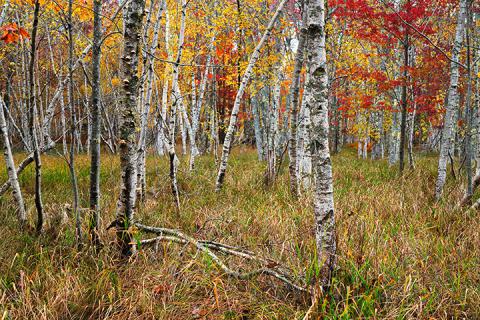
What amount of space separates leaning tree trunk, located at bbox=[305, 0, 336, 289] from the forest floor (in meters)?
0.23

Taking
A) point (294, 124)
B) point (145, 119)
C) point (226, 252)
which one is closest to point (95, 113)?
point (226, 252)

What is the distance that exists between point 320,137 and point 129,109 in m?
1.50

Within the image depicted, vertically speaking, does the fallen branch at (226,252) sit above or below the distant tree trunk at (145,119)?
below

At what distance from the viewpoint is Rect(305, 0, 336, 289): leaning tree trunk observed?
223 cm

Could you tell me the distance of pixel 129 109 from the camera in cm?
263

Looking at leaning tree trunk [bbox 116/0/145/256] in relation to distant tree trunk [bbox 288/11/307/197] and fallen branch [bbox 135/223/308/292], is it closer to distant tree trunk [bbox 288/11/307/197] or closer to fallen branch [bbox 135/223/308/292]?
fallen branch [bbox 135/223/308/292]

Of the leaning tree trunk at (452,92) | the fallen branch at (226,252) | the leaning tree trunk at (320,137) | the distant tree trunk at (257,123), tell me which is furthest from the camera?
the distant tree trunk at (257,123)

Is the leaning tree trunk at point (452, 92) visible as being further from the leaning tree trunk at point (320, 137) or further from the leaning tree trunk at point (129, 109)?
the leaning tree trunk at point (129, 109)

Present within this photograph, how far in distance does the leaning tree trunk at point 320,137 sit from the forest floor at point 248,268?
225mm

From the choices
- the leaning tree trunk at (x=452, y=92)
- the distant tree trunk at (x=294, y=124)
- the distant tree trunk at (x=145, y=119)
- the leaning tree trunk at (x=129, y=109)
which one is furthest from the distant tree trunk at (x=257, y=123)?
the leaning tree trunk at (x=129, y=109)

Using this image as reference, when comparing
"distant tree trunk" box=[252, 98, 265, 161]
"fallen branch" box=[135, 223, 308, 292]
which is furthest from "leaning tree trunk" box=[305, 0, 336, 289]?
"distant tree trunk" box=[252, 98, 265, 161]

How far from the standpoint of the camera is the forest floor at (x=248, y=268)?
7.66 feet

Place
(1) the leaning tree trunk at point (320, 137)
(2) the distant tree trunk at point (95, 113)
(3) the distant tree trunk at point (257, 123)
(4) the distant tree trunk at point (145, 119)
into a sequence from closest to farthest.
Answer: (1) the leaning tree trunk at point (320, 137), (2) the distant tree trunk at point (95, 113), (4) the distant tree trunk at point (145, 119), (3) the distant tree trunk at point (257, 123)

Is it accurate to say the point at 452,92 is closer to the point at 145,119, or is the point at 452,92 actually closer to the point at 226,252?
the point at 226,252
